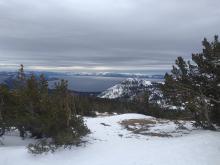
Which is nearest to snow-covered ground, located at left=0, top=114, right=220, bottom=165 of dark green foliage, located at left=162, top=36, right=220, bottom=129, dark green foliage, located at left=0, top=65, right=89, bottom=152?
dark green foliage, located at left=0, top=65, right=89, bottom=152

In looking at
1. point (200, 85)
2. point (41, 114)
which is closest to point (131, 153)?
point (41, 114)

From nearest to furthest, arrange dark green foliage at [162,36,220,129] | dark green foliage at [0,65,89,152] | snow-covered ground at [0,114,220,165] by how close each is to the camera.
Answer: snow-covered ground at [0,114,220,165], dark green foliage at [0,65,89,152], dark green foliage at [162,36,220,129]

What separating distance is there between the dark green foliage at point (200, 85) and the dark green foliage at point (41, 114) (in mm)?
7768

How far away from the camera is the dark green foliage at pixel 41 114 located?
62.2 ft

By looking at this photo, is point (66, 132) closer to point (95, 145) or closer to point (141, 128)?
point (95, 145)

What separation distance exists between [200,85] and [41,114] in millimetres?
12122

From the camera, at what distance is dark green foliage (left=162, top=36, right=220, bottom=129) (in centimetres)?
2230

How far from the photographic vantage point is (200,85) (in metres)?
23.5

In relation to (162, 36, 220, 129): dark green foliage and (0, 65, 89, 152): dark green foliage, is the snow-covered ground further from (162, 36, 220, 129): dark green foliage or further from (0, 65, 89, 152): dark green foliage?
(162, 36, 220, 129): dark green foliage

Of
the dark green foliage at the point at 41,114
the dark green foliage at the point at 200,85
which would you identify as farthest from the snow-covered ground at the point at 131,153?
the dark green foliage at the point at 200,85

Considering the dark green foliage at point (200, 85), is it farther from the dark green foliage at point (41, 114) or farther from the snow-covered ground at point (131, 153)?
the dark green foliage at point (41, 114)

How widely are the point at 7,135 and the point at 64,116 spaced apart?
672cm

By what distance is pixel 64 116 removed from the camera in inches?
765

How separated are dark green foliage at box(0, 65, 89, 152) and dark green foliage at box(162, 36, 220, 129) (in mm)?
7768
